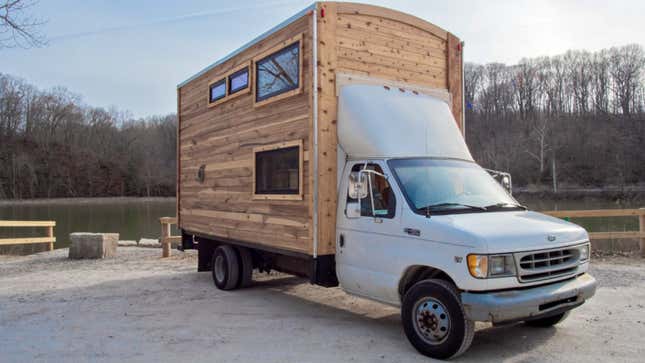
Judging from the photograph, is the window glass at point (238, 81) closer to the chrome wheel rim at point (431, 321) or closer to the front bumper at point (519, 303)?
the chrome wheel rim at point (431, 321)

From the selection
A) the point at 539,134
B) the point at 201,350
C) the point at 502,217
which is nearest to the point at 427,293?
the point at 502,217

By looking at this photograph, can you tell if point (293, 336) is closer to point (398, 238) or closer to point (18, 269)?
point (398, 238)

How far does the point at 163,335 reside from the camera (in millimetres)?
6000

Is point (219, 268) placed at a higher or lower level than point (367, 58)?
lower

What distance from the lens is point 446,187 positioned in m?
5.73

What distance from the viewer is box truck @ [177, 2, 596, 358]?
16.1ft

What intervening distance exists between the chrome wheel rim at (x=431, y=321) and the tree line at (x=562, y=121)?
47788mm

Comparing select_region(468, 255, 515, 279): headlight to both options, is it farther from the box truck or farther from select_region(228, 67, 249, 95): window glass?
select_region(228, 67, 249, 95): window glass

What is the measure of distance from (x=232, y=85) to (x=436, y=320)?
5.48 m

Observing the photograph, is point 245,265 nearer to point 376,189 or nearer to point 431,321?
point 376,189

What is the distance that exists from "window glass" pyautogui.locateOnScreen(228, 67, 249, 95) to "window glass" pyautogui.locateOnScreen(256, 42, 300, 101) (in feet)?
1.23

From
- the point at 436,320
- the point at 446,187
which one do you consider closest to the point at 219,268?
the point at 446,187

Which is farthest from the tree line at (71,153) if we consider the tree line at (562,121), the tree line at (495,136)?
the tree line at (562,121)

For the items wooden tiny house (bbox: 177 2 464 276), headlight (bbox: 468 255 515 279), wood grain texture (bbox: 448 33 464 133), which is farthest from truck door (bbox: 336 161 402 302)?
wood grain texture (bbox: 448 33 464 133)
